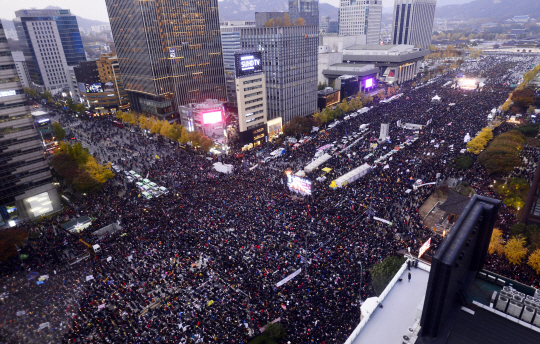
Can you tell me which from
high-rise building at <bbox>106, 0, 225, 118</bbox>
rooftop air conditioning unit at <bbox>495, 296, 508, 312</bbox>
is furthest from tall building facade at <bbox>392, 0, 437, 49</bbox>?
rooftop air conditioning unit at <bbox>495, 296, 508, 312</bbox>

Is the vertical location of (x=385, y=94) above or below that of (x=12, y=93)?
below

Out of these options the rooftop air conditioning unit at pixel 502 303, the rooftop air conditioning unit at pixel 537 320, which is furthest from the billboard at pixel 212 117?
the rooftop air conditioning unit at pixel 537 320

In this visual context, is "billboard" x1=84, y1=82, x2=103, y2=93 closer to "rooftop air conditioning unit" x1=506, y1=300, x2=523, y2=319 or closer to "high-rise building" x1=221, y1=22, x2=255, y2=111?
"high-rise building" x1=221, y1=22, x2=255, y2=111

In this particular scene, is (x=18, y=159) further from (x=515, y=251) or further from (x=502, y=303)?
(x=515, y=251)

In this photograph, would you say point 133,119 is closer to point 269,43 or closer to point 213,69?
point 213,69

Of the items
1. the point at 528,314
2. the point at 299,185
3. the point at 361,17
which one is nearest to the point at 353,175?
the point at 299,185

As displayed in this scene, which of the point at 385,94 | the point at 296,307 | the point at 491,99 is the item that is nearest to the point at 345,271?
the point at 296,307
